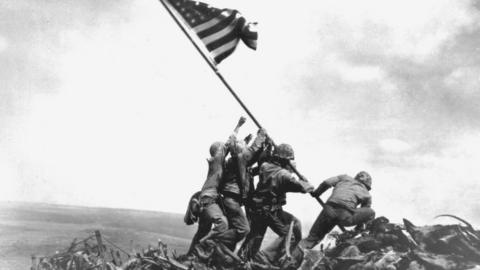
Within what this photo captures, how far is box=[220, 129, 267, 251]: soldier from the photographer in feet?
25.8

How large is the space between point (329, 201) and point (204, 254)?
2.22 meters

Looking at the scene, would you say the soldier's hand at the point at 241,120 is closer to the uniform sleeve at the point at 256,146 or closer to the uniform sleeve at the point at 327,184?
the uniform sleeve at the point at 256,146

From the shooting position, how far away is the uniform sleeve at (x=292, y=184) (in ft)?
25.6

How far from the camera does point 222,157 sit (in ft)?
27.4

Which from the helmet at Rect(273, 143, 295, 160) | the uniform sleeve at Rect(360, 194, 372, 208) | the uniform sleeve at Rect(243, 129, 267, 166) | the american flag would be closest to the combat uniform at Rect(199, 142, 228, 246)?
the uniform sleeve at Rect(243, 129, 267, 166)

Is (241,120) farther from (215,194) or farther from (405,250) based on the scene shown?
(405,250)

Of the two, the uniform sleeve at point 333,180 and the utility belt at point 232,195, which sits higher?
the uniform sleeve at point 333,180

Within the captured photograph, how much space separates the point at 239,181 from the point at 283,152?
915 mm

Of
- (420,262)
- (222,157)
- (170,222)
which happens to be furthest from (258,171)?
(170,222)

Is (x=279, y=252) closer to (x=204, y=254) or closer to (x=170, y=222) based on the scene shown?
(x=204, y=254)

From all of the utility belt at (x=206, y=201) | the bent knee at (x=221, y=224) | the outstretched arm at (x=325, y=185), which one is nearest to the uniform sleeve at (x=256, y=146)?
the utility belt at (x=206, y=201)

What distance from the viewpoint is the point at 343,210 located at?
25.5 ft

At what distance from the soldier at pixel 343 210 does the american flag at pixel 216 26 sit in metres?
2.84

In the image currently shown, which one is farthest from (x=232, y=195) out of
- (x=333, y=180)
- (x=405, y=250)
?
(x=405, y=250)
